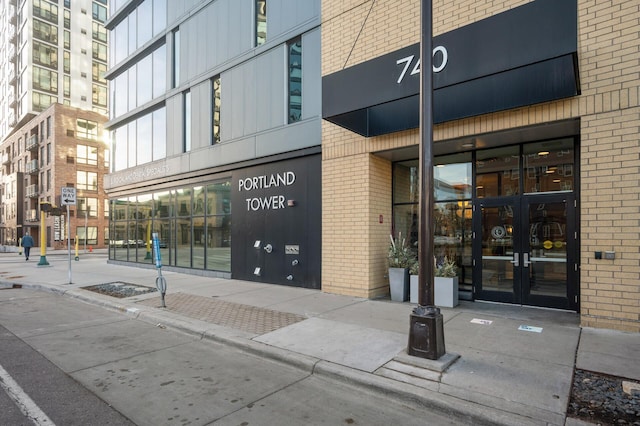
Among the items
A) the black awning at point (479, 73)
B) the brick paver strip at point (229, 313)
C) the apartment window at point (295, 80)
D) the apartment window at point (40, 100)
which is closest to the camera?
the black awning at point (479, 73)

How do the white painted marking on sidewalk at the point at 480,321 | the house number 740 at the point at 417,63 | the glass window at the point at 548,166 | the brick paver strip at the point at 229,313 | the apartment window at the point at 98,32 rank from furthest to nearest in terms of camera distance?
the apartment window at the point at 98,32 < the glass window at the point at 548,166 < the brick paver strip at the point at 229,313 < the white painted marking on sidewalk at the point at 480,321 < the house number 740 at the point at 417,63

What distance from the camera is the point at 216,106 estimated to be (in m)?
13.8

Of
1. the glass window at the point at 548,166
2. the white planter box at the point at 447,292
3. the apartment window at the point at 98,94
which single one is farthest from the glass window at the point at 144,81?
the apartment window at the point at 98,94

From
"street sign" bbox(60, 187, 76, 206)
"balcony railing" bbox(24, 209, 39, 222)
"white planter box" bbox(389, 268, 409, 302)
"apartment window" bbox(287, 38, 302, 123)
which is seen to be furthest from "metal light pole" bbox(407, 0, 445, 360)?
"balcony railing" bbox(24, 209, 39, 222)

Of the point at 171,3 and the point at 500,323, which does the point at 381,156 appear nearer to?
the point at 500,323

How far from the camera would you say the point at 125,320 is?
7750mm

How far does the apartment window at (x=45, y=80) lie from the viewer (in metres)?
47.6

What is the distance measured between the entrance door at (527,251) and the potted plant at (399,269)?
5.12 feet

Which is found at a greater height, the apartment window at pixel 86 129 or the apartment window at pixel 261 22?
the apartment window at pixel 86 129

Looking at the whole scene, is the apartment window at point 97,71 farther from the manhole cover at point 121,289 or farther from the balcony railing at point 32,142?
the manhole cover at point 121,289

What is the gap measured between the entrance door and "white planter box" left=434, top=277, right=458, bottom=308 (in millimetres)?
892

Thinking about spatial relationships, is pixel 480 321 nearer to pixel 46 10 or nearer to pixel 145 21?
pixel 145 21

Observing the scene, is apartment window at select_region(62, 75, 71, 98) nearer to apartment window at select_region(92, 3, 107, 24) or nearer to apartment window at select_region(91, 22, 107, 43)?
apartment window at select_region(91, 22, 107, 43)

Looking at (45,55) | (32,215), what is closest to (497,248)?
(32,215)
